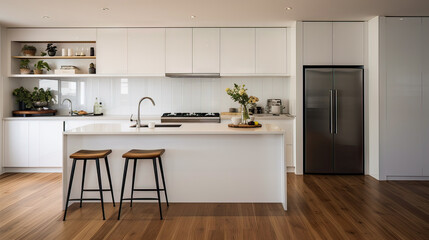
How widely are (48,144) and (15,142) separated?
0.55 metres

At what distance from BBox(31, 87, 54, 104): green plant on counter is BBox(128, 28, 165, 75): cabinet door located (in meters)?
1.54

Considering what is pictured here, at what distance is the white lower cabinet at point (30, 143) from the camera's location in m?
5.52

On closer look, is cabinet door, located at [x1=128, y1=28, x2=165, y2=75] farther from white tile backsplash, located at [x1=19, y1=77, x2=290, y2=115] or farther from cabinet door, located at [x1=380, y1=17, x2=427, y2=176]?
cabinet door, located at [x1=380, y1=17, x2=427, y2=176]

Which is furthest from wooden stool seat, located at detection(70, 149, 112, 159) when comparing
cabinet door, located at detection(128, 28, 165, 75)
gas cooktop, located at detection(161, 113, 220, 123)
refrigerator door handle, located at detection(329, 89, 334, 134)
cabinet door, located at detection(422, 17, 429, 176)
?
cabinet door, located at detection(422, 17, 429, 176)

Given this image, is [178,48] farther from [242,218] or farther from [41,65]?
[242,218]

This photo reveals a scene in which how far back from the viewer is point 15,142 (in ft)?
18.1

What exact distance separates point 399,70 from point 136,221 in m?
4.36

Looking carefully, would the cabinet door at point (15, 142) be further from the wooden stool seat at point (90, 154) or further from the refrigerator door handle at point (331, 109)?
the refrigerator door handle at point (331, 109)

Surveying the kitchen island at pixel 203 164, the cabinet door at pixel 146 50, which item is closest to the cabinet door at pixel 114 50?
the cabinet door at pixel 146 50

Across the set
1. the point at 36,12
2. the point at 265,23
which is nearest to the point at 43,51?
the point at 36,12

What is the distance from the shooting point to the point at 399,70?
5.04m

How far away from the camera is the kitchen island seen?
12.4 ft

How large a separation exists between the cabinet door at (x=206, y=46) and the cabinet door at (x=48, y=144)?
2.60 meters

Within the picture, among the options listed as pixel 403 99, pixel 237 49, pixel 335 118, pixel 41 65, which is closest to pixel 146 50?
pixel 237 49
